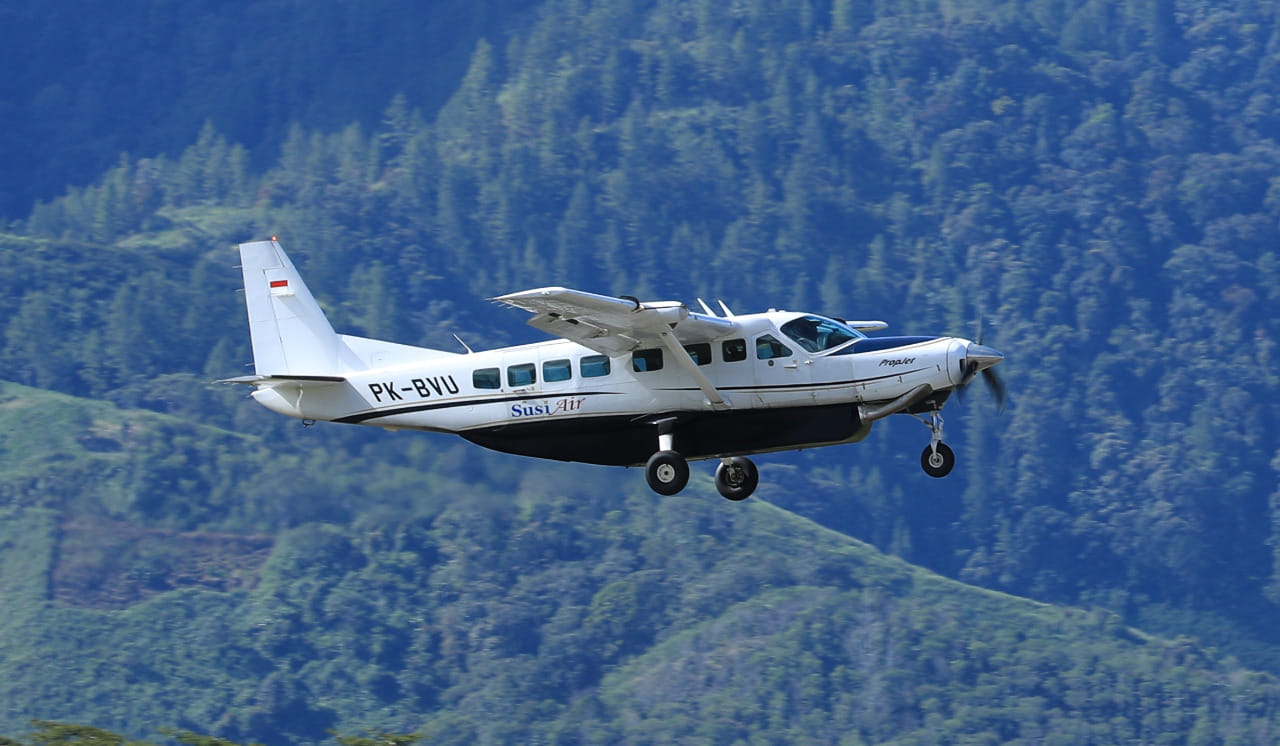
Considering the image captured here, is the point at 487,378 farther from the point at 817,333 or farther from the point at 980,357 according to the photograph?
the point at 980,357

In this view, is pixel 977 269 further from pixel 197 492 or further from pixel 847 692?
pixel 197 492

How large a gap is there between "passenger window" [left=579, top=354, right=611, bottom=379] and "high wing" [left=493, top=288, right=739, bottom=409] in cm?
23

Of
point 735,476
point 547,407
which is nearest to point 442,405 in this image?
point 547,407

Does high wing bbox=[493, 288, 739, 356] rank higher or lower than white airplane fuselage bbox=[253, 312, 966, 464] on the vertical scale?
higher

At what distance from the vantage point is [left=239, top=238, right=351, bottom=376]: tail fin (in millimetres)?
37688

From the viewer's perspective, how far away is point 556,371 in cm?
3559

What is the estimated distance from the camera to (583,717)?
109m

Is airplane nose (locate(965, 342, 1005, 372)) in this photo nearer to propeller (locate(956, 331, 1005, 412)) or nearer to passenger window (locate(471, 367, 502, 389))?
propeller (locate(956, 331, 1005, 412))

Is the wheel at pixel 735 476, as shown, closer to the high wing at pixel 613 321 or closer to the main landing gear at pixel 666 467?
the main landing gear at pixel 666 467

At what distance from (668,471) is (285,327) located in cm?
792

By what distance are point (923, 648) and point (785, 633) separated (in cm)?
876

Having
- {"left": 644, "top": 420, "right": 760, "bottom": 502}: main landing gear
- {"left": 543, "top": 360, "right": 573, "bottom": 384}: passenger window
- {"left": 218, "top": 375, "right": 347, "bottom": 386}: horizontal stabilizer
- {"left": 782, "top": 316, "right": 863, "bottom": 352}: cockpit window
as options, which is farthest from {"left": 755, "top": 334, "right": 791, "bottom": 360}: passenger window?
{"left": 218, "top": 375, "right": 347, "bottom": 386}: horizontal stabilizer

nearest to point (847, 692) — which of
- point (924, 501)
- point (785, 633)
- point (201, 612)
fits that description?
point (785, 633)

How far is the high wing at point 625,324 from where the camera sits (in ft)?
106
